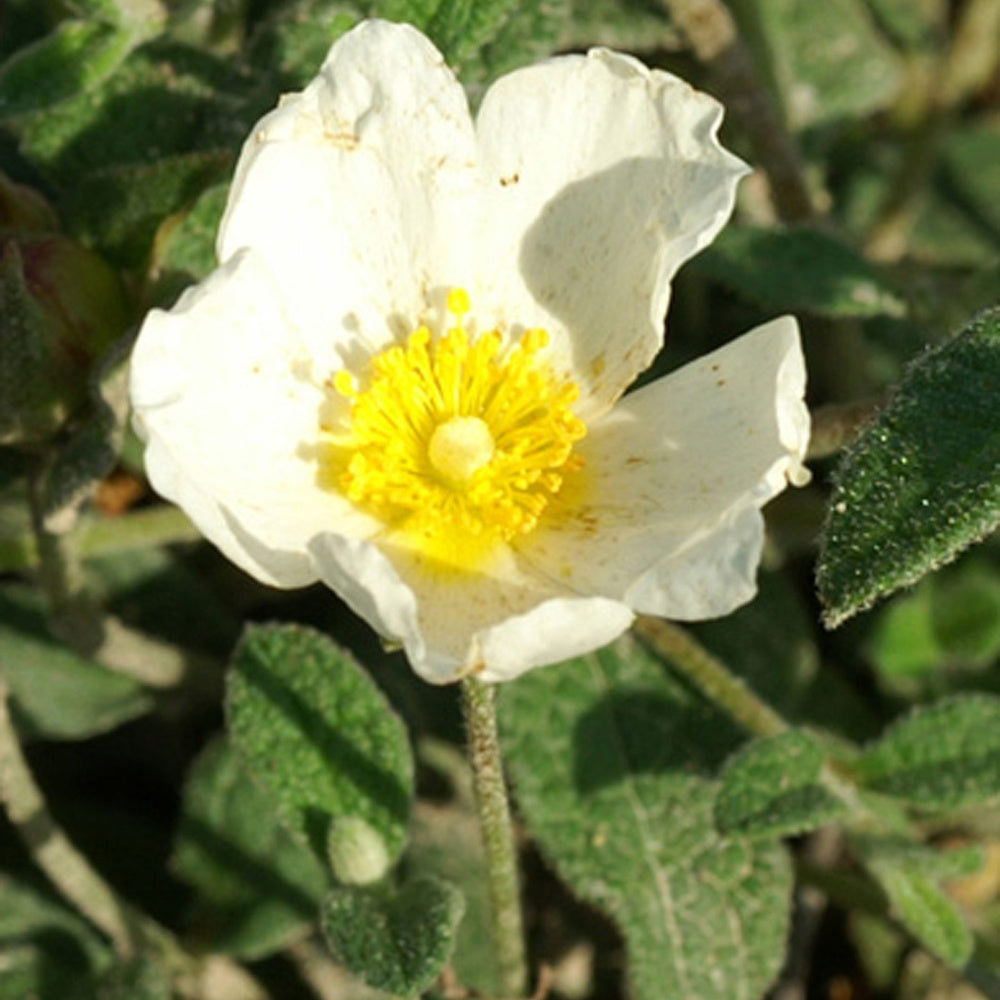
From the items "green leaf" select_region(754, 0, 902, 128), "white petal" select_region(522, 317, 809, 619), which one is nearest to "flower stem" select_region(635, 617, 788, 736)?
"white petal" select_region(522, 317, 809, 619)

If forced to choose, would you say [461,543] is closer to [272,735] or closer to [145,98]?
[272,735]

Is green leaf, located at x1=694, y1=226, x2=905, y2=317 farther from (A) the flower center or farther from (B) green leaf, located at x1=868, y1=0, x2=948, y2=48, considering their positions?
(B) green leaf, located at x1=868, y1=0, x2=948, y2=48

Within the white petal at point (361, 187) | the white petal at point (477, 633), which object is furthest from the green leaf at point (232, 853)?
the white petal at point (477, 633)

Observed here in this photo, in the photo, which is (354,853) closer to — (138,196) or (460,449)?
(460,449)

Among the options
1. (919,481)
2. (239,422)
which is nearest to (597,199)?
(239,422)

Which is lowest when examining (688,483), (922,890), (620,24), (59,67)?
(922,890)

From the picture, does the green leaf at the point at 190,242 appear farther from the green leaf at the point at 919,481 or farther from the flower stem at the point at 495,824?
the green leaf at the point at 919,481

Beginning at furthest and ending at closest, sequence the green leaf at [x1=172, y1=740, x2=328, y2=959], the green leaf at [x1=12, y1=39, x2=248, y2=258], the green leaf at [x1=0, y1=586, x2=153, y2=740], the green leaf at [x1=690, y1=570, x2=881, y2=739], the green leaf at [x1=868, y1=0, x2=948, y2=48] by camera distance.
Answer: the green leaf at [x1=868, y1=0, x2=948, y2=48]
the green leaf at [x1=690, y1=570, x2=881, y2=739]
the green leaf at [x1=0, y1=586, x2=153, y2=740]
the green leaf at [x1=172, y1=740, x2=328, y2=959]
the green leaf at [x1=12, y1=39, x2=248, y2=258]
